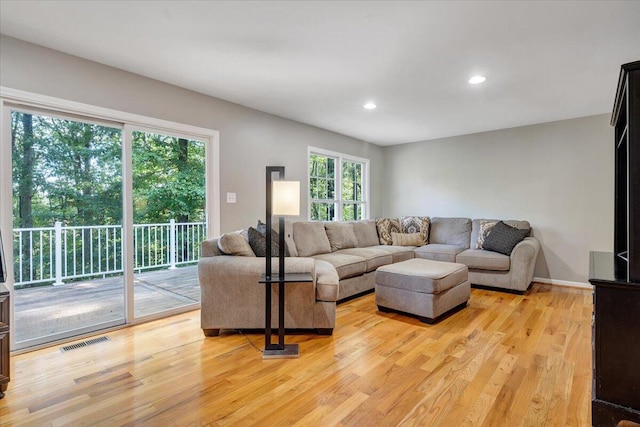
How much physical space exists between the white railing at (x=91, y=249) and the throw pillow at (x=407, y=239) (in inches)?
114

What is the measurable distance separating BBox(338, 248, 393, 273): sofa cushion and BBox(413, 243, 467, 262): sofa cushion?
63 centimetres

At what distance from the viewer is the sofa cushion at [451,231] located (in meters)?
4.93

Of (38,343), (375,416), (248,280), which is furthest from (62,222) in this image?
(375,416)

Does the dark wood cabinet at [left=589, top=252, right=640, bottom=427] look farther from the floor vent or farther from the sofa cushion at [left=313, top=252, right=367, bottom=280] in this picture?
the floor vent

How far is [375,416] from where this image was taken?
163 centimetres

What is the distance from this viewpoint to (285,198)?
91.0 inches

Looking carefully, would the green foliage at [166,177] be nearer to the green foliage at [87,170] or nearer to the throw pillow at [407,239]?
the green foliage at [87,170]

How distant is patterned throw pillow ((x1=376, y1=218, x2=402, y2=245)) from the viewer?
507 centimetres

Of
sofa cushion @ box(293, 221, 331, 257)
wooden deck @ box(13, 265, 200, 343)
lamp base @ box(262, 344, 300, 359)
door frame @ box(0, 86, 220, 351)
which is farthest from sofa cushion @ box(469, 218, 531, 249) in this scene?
wooden deck @ box(13, 265, 200, 343)

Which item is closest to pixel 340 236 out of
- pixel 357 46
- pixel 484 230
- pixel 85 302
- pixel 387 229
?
pixel 387 229

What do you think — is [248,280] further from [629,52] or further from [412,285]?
[629,52]

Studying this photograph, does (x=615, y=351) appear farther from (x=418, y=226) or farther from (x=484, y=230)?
(x=418, y=226)

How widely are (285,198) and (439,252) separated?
3.02m

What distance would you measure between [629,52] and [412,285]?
251 centimetres
